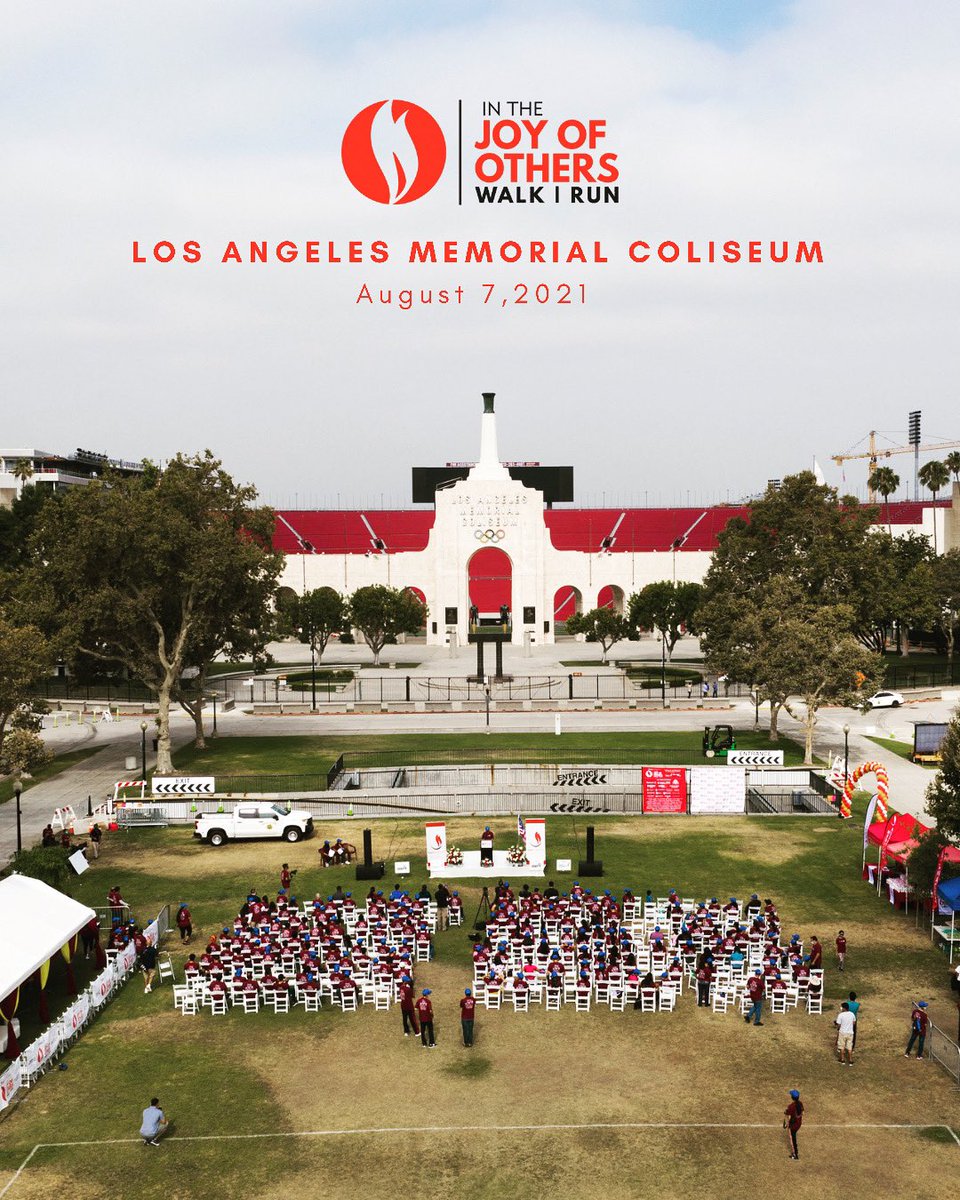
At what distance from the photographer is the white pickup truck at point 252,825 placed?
3684cm

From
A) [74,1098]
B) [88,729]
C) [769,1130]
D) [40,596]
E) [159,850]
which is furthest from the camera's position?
[88,729]

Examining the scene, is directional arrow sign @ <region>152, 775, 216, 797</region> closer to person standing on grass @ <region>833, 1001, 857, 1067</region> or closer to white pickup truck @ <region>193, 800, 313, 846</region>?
white pickup truck @ <region>193, 800, 313, 846</region>

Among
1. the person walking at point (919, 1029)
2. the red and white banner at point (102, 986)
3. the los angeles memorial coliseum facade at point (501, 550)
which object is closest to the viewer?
the person walking at point (919, 1029)

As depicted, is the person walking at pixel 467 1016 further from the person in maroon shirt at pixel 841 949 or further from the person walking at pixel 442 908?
the person in maroon shirt at pixel 841 949

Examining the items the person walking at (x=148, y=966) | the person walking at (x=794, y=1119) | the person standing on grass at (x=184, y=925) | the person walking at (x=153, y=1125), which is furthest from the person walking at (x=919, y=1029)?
the person standing on grass at (x=184, y=925)

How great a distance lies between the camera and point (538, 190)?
120 feet

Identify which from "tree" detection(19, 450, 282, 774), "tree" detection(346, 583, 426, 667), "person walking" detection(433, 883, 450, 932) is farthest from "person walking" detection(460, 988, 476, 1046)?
"tree" detection(346, 583, 426, 667)

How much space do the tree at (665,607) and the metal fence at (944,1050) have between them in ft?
192

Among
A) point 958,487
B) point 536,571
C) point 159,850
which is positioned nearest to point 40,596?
point 159,850

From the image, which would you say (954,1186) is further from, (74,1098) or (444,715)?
(444,715)

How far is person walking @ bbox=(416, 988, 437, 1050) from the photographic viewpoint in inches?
832

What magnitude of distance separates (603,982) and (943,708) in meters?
50.1

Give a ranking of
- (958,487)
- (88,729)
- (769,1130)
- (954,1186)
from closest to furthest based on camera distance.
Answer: (954,1186) < (769,1130) < (88,729) < (958,487)

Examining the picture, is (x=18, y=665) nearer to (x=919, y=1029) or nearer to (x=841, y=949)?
(x=841, y=949)
